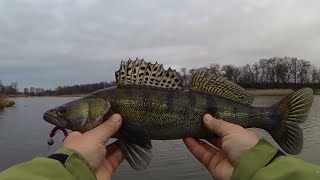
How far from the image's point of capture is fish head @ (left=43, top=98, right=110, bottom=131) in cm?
401

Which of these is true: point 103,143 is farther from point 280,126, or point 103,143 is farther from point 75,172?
point 280,126

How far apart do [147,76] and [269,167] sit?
6.60 feet

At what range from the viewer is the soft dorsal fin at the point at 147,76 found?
169 inches

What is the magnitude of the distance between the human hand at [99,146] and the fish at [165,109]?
0.51ft

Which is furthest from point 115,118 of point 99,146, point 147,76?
point 147,76

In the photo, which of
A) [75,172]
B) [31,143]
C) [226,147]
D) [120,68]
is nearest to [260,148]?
[226,147]

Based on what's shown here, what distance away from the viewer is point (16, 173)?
7.24 feet

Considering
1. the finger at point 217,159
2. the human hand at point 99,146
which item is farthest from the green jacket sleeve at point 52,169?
the finger at point 217,159

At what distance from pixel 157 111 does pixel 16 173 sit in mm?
2104

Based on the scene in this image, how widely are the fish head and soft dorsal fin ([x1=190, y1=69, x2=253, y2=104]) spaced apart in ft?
3.36

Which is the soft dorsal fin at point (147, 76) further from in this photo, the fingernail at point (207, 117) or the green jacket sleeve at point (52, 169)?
the green jacket sleeve at point (52, 169)

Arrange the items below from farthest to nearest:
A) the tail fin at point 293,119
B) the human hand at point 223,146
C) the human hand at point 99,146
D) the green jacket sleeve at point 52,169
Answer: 1. the tail fin at point 293,119
2. the human hand at point 223,146
3. the human hand at point 99,146
4. the green jacket sleeve at point 52,169

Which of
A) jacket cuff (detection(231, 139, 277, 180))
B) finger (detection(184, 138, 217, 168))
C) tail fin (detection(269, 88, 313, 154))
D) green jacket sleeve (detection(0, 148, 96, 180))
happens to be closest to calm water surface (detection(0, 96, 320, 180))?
finger (detection(184, 138, 217, 168))

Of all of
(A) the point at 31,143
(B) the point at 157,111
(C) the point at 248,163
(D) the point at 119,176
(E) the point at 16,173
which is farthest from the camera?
(A) the point at 31,143
